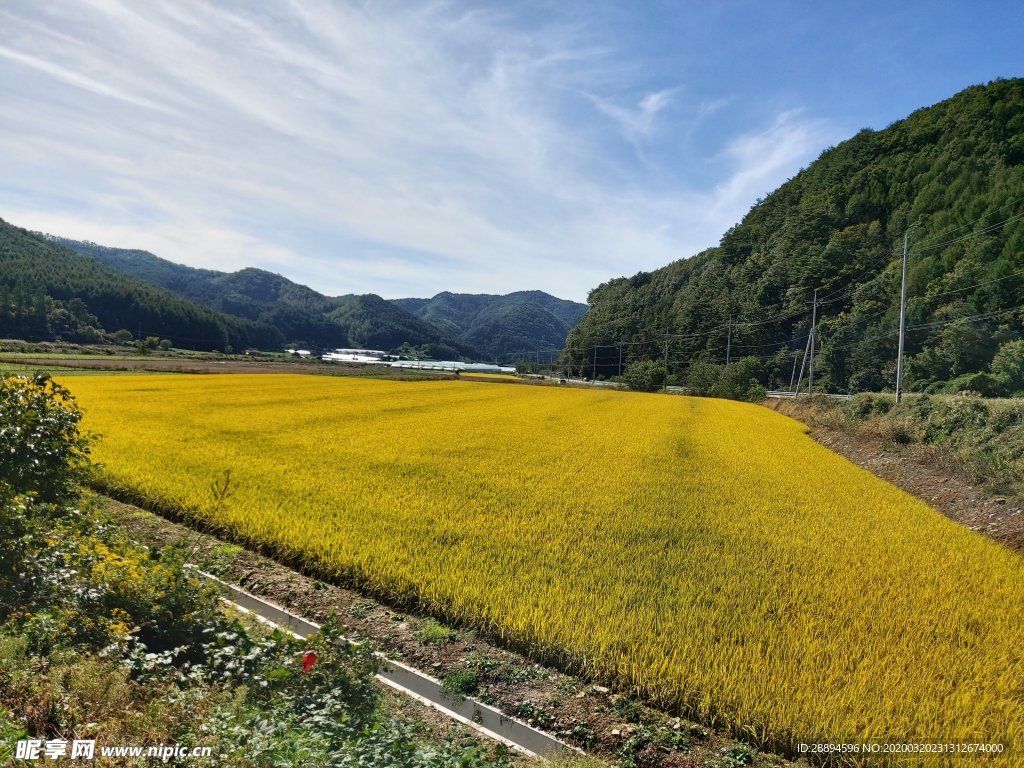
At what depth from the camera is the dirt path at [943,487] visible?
10594mm

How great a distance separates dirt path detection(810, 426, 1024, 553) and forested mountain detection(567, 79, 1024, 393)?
82.1 feet

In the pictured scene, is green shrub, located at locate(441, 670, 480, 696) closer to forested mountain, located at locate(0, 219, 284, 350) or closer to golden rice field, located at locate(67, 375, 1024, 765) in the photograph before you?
golden rice field, located at locate(67, 375, 1024, 765)

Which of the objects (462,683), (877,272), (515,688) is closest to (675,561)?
(515,688)

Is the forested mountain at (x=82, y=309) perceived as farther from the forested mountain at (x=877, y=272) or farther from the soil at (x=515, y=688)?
the soil at (x=515, y=688)

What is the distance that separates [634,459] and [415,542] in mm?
9511

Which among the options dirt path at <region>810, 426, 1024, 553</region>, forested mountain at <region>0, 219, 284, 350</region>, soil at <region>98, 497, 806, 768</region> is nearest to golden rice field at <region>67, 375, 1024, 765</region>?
soil at <region>98, 497, 806, 768</region>

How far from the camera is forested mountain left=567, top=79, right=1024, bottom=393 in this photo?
48406 millimetres

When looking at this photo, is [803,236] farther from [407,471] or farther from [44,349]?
[44,349]

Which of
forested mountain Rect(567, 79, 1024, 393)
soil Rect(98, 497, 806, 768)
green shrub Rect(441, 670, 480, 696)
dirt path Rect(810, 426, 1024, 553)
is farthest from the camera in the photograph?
forested mountain Rect(567, 79, 1024, 393)

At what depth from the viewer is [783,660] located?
4770 mm

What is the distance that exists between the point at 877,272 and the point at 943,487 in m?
71.9

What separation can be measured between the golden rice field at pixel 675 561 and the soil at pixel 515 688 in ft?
0.69

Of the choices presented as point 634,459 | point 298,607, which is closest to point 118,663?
point 298,607

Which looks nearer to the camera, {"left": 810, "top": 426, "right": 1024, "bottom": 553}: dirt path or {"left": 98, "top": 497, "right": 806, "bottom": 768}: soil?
{"left": 98, "top": 497, "right": 806, "bottom": 768}: soil
